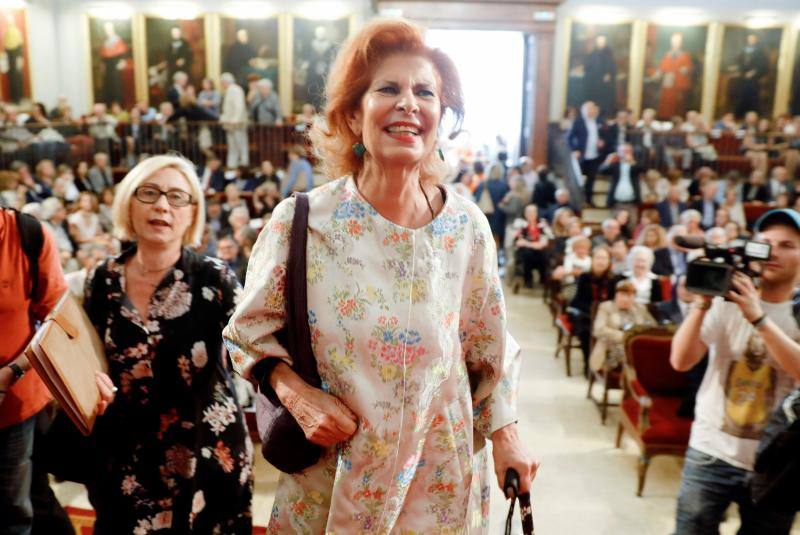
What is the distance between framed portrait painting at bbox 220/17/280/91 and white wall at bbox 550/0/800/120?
627cm

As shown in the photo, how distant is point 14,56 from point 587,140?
11.9 m

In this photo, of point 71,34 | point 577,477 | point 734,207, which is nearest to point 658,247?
point 577,477

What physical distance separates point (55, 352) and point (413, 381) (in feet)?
3.07

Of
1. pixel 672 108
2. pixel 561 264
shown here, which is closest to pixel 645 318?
pixel 561 264

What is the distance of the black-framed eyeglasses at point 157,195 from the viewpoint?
2.12 m

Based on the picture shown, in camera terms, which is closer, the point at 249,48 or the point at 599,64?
the point at 599,64

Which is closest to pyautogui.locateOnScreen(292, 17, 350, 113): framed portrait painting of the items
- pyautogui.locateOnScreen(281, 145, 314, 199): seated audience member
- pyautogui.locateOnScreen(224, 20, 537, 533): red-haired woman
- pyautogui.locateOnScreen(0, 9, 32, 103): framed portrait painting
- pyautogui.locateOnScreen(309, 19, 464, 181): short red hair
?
pyautogui.locateOnScreen(281, 145, 314, 199): seated audience member

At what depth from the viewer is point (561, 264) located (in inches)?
336

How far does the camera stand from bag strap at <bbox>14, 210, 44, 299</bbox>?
6.99 feet

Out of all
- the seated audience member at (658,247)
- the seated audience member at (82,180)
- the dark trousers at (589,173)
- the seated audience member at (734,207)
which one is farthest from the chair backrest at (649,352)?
the seated audience member at (82,180)

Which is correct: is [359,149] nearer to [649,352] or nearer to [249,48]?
[649,352]

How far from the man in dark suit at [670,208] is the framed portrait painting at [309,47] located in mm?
8164

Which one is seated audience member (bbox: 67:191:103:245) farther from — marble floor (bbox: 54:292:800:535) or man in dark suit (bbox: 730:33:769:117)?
man in dark suit (bbox: 730:33:769:117)

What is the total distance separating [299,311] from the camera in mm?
1317
